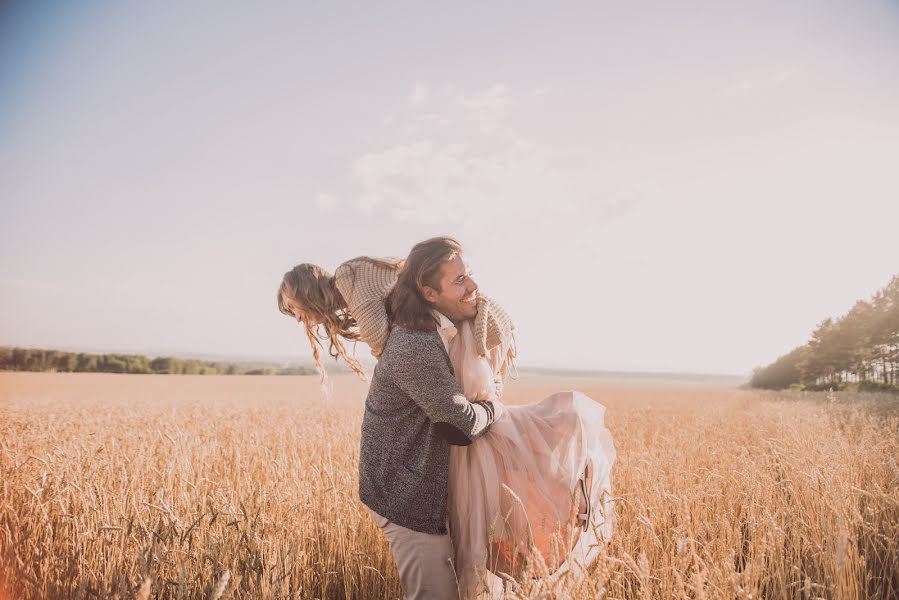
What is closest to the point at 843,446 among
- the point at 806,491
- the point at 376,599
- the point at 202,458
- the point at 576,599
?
the point at 806,491

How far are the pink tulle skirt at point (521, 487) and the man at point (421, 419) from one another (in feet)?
0.30

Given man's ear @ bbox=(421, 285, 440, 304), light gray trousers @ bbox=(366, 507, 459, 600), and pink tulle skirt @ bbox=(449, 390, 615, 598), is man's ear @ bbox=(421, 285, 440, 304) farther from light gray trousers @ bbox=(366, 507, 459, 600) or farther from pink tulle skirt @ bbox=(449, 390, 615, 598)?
light gray trousers @ bbox=(366, 507, 459, 600)

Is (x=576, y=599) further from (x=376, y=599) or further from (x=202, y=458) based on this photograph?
(x=202, y=458)

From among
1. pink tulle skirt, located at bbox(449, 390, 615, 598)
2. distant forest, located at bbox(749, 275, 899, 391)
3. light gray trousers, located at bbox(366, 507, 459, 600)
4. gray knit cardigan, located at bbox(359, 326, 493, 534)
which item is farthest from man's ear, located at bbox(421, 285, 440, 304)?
distant forest, located at bbox(749, 275, 899, 391)

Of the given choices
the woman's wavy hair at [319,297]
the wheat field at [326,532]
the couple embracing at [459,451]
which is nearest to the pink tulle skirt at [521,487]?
the couple embracing at [459,451]

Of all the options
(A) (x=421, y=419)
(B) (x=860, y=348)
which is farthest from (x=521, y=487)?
(B) (x=860, y=348)

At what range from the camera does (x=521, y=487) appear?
2.17 meters

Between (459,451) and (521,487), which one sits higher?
(459,451)

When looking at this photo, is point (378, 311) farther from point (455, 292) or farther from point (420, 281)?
point (455, 292)

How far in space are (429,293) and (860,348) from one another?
64.9 m

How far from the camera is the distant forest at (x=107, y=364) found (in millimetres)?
36500

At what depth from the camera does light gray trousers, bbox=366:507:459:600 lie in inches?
87.1

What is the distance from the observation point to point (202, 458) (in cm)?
394

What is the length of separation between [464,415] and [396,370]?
0.37 m
